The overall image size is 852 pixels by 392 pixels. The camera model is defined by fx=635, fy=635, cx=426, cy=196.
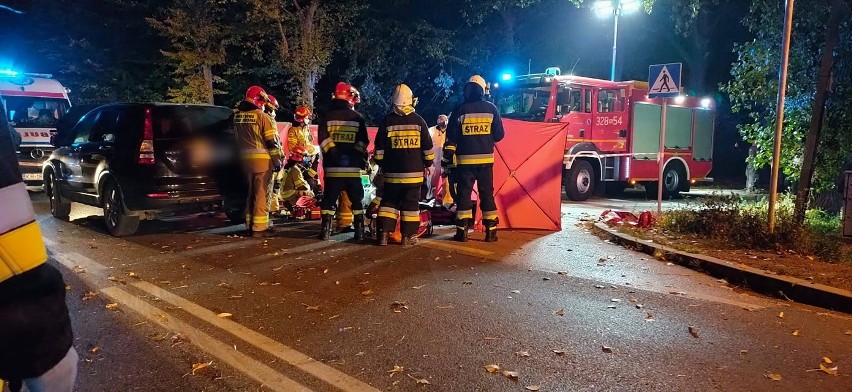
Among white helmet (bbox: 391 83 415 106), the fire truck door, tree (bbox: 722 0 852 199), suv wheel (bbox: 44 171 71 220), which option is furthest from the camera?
the fire truck door

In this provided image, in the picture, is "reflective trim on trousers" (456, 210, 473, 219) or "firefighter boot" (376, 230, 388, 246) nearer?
"firefighter boot" (376, 230, 388, 246)

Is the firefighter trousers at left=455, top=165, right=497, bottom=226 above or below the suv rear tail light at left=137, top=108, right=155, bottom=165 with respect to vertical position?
below

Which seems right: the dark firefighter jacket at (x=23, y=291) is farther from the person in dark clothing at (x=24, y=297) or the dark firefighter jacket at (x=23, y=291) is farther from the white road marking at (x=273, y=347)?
the white road marking at (x=273, y=347)

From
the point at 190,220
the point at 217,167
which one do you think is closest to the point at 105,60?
the point at 190,220

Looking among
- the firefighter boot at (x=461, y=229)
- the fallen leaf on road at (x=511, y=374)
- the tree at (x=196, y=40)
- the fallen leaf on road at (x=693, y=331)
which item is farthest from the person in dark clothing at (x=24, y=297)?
the tree at (x=196, y=40)

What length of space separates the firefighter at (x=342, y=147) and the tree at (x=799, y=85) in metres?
6.38

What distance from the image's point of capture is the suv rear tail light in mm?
7691

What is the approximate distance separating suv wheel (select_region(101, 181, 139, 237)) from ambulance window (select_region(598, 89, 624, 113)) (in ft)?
32.8

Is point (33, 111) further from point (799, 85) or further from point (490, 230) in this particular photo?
point (799, 85)

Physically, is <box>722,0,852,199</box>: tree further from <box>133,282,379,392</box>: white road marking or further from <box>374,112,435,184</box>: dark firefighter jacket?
<box>133,282,379,392</box>: white road marking

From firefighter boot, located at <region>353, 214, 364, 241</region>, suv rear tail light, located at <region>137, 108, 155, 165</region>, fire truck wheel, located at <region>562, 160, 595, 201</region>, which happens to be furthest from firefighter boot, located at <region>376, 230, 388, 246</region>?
fire truck wheel, located at <region>562, 160, 595, 201</region>

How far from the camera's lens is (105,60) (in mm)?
22547

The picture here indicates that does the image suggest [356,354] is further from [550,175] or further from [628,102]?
[628,102]

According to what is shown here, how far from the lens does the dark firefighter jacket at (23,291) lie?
1.63m
